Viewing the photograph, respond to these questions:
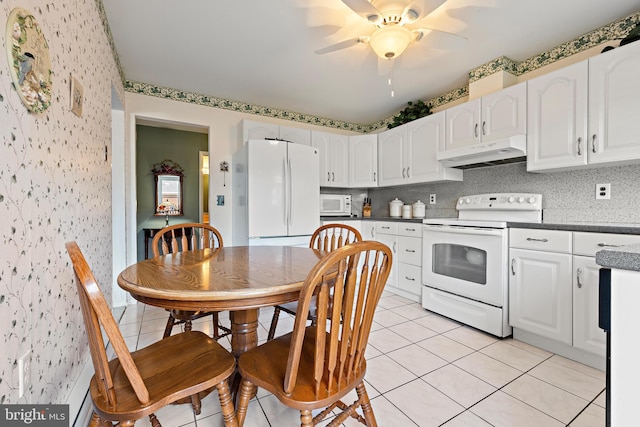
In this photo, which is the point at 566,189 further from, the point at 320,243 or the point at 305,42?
the point at 305,42

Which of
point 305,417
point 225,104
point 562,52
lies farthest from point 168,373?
point 562,52

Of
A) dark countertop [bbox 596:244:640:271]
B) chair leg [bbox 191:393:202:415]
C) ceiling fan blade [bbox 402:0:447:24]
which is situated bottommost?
chair leg [bbox 191:393:202:415]

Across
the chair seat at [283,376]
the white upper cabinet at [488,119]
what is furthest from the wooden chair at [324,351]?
the white upper cabinet at [488,119]

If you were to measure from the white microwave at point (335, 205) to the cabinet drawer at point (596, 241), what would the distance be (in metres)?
2.60

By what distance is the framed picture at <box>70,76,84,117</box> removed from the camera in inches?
55.3

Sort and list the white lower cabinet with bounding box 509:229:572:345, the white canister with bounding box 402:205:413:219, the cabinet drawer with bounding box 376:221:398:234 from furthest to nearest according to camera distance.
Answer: the white canister with bounding box 402:205:413:219 < the cabinet drawer with bounding box 376:221:398:234 < the white lower cabinet with bounding box 509:229:572:345

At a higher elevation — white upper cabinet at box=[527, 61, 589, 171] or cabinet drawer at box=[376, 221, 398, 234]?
white upper cabinet at box=[527, 61, 589, 171]

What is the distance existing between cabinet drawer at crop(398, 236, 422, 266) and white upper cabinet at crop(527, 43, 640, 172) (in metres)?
1.26

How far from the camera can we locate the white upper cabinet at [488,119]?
7.72ft

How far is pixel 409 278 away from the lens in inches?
125

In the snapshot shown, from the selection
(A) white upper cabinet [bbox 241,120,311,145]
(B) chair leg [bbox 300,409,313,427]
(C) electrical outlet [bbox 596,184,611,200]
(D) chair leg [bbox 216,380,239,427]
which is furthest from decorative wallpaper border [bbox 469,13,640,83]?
(D) chair leg [bbox 216,380,239,427]

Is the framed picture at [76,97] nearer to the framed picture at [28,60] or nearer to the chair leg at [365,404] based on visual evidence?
the framed picture at [28,60]

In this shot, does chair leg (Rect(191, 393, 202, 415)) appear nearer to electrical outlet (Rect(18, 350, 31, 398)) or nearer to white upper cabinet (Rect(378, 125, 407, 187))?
electrical outlet (Rect(18, 350, 31, 398))

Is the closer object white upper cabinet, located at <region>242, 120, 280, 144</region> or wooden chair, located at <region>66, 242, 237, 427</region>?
wooden chair, located at <region>66, 242, 237, 427</region>
